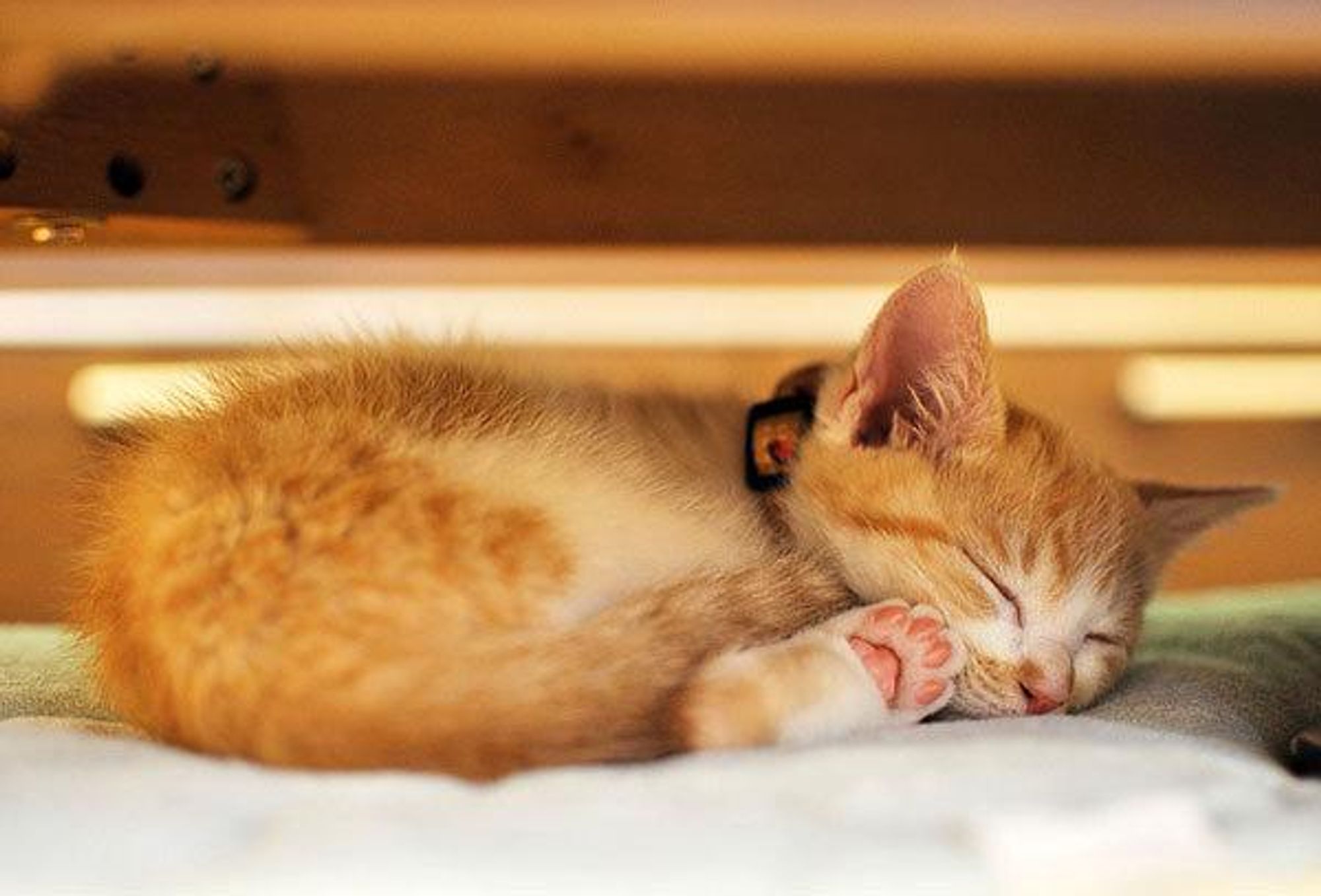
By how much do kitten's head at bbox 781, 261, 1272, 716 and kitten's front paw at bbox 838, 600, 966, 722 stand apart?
2.7 inches

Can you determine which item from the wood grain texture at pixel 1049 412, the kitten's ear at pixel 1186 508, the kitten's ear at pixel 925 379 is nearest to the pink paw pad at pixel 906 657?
the kitten's ear at pixel 925 379

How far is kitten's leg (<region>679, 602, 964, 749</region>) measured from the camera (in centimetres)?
100

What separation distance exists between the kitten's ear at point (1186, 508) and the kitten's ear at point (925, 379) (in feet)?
0.96

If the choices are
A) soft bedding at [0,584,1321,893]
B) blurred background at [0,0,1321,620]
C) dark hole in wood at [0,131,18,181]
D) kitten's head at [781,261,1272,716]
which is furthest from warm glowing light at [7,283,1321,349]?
soft bedding at [0,584,1321,893]

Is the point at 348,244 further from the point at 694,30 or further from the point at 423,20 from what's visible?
the point at 694,30

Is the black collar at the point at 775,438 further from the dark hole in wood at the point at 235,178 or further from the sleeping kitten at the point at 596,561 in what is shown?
the dark hole in wood at the point at 235,178

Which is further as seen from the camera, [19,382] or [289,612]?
[19,382]

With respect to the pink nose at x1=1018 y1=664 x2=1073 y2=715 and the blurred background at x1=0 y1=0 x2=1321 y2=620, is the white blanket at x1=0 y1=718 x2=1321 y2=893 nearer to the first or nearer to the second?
the pink nose at x1=1018 y1=664 x2=1073 y2=715

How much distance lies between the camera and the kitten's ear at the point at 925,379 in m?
1.39

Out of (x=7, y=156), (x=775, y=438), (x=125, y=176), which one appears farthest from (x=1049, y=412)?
(x=7, y=156)

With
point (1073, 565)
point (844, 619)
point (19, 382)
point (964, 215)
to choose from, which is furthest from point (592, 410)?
point (19, 382)

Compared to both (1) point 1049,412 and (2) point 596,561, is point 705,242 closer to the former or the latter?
(1) point 1049,412

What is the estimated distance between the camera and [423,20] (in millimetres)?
1723

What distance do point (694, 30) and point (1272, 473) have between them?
1.43m
